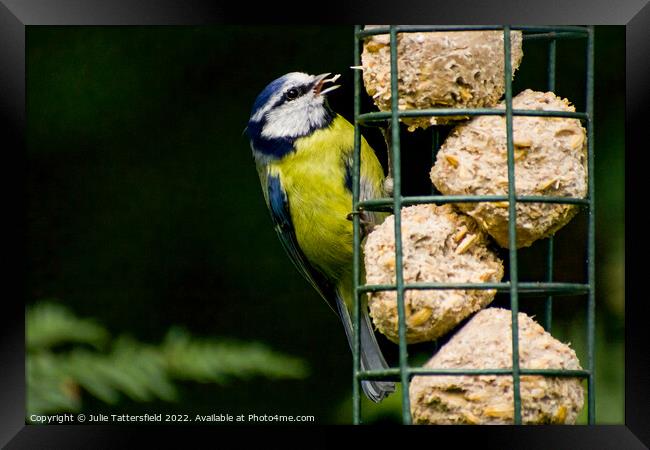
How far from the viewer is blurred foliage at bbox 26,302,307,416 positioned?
3.83 metres

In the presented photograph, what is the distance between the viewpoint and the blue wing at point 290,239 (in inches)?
196

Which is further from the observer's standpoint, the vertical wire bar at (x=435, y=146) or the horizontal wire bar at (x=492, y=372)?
the vertical wire bar at (x=435, y=146)

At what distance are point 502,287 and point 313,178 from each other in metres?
1.69

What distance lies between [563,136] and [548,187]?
0.18 meters

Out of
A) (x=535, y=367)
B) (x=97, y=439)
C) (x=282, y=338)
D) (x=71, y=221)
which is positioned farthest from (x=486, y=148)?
(x=71, y=221)

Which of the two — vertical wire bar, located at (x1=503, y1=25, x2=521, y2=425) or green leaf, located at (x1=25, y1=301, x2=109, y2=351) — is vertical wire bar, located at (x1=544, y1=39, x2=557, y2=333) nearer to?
vertical wire bar, located at (x1=503, y1=25, x2=521, y2=425)

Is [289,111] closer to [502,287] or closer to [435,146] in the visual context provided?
[435,146]

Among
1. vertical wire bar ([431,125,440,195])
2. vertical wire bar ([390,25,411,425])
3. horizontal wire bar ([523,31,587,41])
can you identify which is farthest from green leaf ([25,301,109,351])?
horizontal wire bar ([523,31,587,41])

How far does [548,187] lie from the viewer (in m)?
3.37

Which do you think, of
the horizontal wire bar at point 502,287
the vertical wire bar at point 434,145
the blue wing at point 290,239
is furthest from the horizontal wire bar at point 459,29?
the blue wing at point 290,239

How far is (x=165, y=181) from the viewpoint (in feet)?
19.7

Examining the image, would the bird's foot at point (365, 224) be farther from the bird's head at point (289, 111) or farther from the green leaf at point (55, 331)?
the green leaf at point (55, 331)

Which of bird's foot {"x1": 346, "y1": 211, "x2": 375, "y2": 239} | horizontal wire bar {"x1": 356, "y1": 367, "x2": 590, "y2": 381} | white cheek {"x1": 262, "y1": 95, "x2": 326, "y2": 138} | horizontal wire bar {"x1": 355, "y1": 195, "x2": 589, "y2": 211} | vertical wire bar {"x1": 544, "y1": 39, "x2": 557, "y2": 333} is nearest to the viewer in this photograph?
horizontal wire bar {"x1": 356, "y1": 367, "x2": 590, "y2": 381}

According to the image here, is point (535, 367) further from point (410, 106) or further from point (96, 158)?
point (96, 158)
